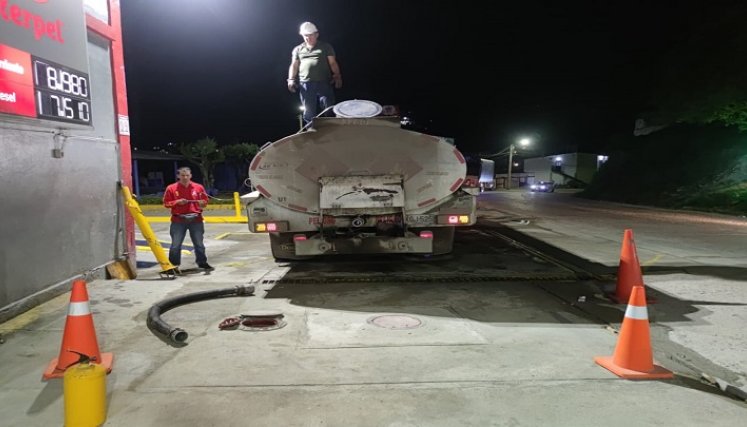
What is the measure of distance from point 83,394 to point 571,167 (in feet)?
201

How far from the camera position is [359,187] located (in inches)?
249

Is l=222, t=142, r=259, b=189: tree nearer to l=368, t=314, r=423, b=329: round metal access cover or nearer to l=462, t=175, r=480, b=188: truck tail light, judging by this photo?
l=462, t=175, r=480, b=188: truck tail light

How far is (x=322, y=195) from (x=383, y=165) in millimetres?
924

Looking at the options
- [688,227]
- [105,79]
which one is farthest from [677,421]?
[688,227]

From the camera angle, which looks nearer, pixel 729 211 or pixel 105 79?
pixel 105 79

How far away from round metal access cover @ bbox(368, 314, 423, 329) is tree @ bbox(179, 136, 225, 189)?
3067cm

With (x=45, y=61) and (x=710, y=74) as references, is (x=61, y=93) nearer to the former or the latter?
(x=45, y=61)

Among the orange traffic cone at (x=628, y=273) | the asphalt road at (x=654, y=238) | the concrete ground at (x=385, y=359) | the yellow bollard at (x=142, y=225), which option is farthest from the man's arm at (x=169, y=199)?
the asphalt road at (x=654, y=238)

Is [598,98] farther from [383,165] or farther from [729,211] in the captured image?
[383,165]

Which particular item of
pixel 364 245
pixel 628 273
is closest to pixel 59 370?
pixel 364 245

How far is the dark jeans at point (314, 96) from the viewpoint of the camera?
28.1 feet

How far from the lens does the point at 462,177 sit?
650 cm

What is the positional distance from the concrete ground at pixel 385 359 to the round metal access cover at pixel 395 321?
0.8 inches

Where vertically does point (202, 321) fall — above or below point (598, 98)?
below
